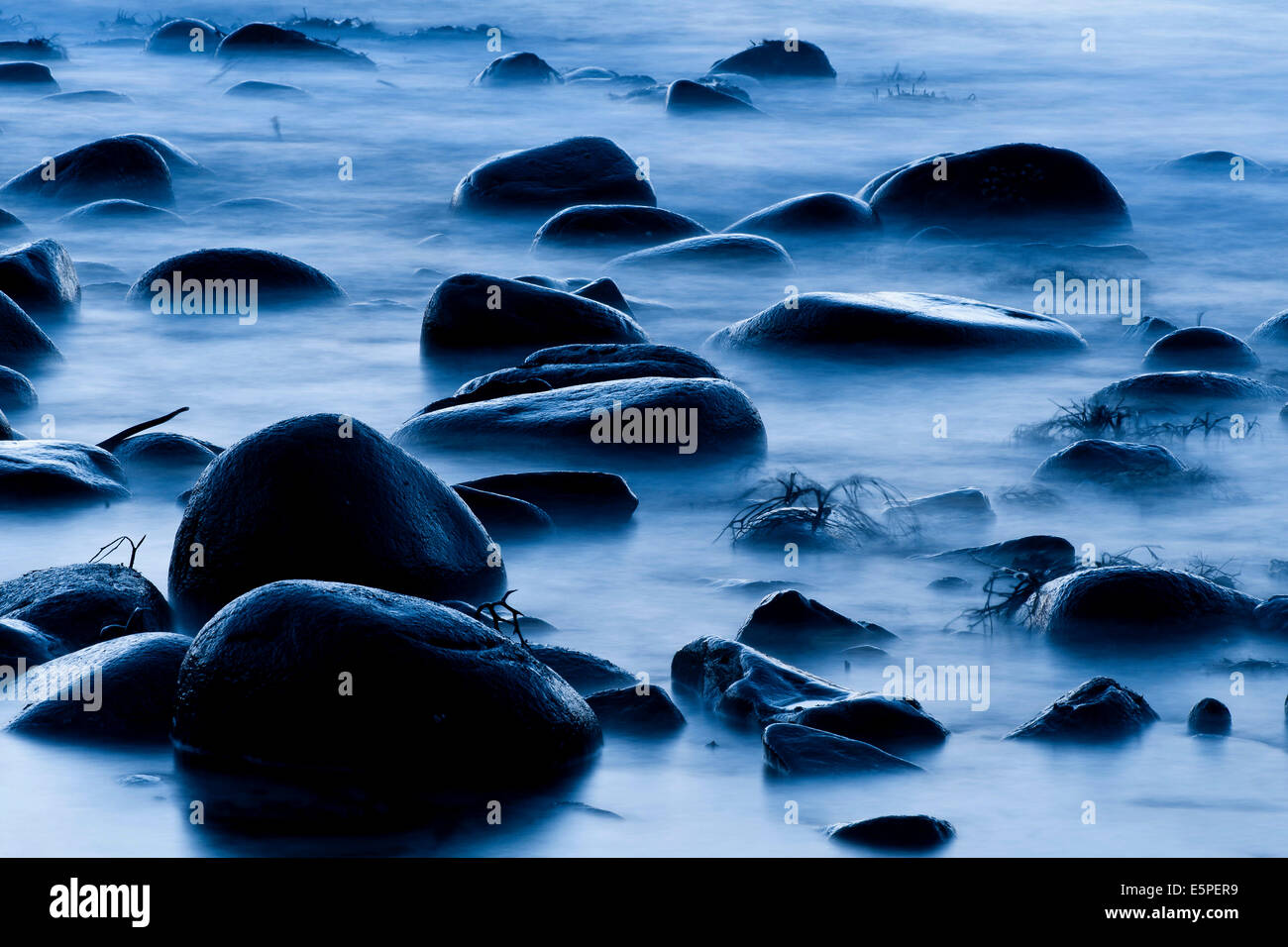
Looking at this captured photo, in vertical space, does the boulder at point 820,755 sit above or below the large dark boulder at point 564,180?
below

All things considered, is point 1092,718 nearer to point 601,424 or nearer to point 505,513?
point 505,513

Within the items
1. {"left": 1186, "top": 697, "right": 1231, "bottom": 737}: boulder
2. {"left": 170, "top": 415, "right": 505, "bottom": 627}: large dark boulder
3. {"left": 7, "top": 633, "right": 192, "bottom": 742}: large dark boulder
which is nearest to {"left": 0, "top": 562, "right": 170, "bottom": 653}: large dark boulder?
{"left": 170, "top": 415, "right": 505, "bottom": 627}: large dark boulder

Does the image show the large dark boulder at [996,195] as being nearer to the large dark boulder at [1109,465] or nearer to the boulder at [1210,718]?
the large dark boulder at [1109,465]

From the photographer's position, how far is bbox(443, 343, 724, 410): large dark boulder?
857cm

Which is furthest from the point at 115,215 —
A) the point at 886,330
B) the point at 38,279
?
the point at 886,330

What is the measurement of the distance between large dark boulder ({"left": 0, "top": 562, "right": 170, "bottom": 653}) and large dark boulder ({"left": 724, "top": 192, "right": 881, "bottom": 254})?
8287mm

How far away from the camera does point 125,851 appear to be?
458cm

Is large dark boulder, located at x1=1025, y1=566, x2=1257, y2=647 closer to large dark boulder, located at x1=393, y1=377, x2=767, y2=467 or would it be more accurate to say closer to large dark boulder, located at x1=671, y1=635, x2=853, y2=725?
large dark boulder, located at x1=671, y1=635, x2=853, y2=725

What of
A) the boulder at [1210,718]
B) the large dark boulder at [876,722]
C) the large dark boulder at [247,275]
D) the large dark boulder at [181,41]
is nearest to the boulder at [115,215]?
the large dark boulder at [247,275]

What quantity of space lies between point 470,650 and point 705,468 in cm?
331

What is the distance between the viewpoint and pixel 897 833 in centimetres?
461

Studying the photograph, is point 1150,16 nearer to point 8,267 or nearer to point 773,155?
point 773,155

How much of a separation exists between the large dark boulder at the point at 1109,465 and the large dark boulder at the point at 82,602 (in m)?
3.75

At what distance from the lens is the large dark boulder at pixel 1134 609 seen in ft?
20.0
